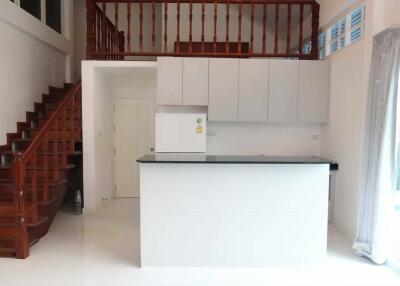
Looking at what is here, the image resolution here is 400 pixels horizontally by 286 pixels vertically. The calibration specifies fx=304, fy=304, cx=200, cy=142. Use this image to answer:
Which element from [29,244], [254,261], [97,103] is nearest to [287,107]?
[254,261]

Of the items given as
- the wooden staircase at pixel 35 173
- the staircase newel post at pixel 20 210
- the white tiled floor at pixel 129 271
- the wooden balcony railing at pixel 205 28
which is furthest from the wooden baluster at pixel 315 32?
the staircase newel post at pixel 20 210

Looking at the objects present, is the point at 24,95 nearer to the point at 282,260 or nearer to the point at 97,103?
the point at 97,103

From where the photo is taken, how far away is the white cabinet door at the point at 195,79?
4.51 meters

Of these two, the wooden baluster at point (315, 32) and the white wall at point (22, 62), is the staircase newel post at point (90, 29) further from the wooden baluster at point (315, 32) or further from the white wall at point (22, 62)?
the wooden baluster at point (315, 32)

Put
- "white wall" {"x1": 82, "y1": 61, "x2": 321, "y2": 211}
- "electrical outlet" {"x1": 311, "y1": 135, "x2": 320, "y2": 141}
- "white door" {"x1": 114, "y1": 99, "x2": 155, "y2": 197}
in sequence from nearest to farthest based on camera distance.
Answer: "white wall" {"x1": 82, "y1": 61, "x2": 321, "y2": 211} < "electrical outlet" {"x1": 311, "y1": 135, "x2": 320, "y2": 141} < "white door" {"x1": 114, "y1": 99, "x2": 155, "y2": 197}

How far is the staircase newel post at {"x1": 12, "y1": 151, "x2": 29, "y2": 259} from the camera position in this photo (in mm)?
3203

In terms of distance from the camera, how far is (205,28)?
664 cm

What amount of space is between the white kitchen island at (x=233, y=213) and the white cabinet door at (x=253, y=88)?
1.73 metres

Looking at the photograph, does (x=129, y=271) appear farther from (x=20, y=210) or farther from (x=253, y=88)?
(x=253, y=88)

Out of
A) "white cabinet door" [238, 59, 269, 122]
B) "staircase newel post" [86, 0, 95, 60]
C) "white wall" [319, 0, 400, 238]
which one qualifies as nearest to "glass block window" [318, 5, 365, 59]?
"white wall" [319, 0, 400, 238]

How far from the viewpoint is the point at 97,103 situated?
4.90m

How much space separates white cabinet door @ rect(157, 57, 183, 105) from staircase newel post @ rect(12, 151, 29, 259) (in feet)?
6.67

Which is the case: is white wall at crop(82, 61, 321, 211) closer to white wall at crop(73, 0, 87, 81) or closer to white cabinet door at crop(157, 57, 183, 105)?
white cabinet door at crop(157, 57, 183, 105)

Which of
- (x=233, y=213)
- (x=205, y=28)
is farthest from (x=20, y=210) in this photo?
(x=205, y=28)
